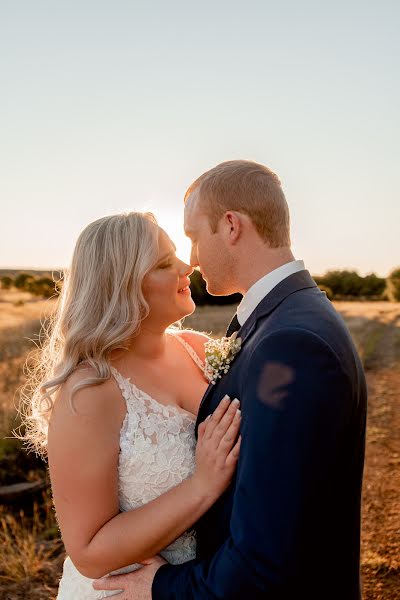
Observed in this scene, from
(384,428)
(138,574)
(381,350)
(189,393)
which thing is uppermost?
(189,393)

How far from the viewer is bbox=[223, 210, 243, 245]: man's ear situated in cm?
285

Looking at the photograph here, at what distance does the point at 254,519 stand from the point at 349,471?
1.48 feet

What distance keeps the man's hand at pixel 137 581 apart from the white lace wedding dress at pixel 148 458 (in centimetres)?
14

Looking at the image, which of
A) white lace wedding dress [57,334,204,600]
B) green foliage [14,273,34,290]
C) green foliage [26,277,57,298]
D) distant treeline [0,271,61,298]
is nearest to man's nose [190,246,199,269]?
white lace wedding dress [57,334,204,600]

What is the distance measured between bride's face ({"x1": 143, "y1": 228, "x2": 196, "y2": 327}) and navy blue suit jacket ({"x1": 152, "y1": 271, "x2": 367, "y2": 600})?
1.04 metres

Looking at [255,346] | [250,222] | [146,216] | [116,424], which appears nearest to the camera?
[255,346]

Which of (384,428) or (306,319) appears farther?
(384,428)

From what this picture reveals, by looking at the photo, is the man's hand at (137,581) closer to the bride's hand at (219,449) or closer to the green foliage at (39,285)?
the bride's hand at (219,449)

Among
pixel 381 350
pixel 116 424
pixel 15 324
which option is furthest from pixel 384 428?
pixel 15 324

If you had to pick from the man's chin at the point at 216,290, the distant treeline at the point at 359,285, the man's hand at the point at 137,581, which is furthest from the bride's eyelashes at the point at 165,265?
the distant treeline at the point at 359,285

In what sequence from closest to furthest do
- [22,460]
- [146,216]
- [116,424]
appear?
[116,424] < [146,216] < [22,460]

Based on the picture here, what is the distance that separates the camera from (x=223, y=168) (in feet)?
9.59

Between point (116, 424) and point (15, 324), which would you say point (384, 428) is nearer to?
point (116, 424)

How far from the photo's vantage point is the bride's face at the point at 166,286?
11.0 feet
